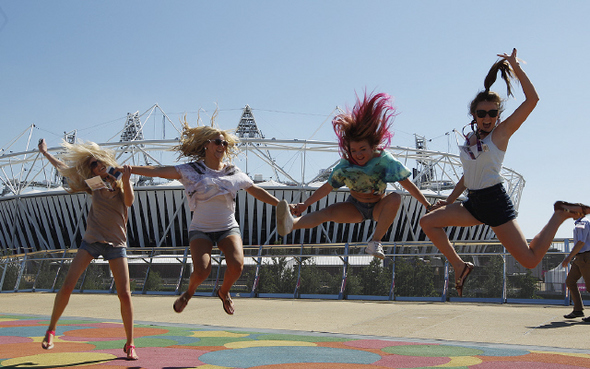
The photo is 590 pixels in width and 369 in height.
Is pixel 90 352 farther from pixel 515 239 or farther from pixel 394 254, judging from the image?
pixel 394 254

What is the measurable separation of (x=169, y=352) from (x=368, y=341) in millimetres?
2602

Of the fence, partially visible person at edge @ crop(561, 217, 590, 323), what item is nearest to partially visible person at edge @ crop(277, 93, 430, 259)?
partially visible person at edge @ crop(561, 217, 590, 323)

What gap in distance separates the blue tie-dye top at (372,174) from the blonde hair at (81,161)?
7.22 feet

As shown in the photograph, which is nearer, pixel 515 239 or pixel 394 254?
pixel 515 239

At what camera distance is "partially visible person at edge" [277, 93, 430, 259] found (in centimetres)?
471

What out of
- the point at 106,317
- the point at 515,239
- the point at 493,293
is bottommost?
the point at 106,317

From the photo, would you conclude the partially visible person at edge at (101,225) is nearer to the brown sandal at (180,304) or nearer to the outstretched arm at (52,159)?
the outstretched arm at (52,159)

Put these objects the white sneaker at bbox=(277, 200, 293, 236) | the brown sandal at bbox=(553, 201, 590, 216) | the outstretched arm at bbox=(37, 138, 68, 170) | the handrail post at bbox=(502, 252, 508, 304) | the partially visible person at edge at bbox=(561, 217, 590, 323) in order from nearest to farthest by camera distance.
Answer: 1. the brown sandal at bbox=(553, 201, 590, 216)
2. the white sneaker at bbox=(277, 200, 293, 236)
3. the outstretched arm at bbox=(37, 138, 68, 170)
4. the partially visible person at edge at bbox=(561, 217, 590, 323)
5. the handrail post at bbox=(502, 252, 508, 304)

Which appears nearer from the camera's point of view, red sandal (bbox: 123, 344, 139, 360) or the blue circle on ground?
red sandal (bbox: 123, 344, 139, 360)

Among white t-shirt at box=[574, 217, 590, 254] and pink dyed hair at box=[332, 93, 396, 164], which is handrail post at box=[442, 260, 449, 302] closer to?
white t-shirt at box=[574, 217, 590, 254]

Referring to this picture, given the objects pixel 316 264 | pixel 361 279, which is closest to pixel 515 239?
pixel 361 279

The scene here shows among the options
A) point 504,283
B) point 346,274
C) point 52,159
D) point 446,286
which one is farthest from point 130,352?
point 504,283

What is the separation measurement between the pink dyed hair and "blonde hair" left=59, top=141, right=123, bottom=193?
2263 mm

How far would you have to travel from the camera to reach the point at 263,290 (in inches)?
565
